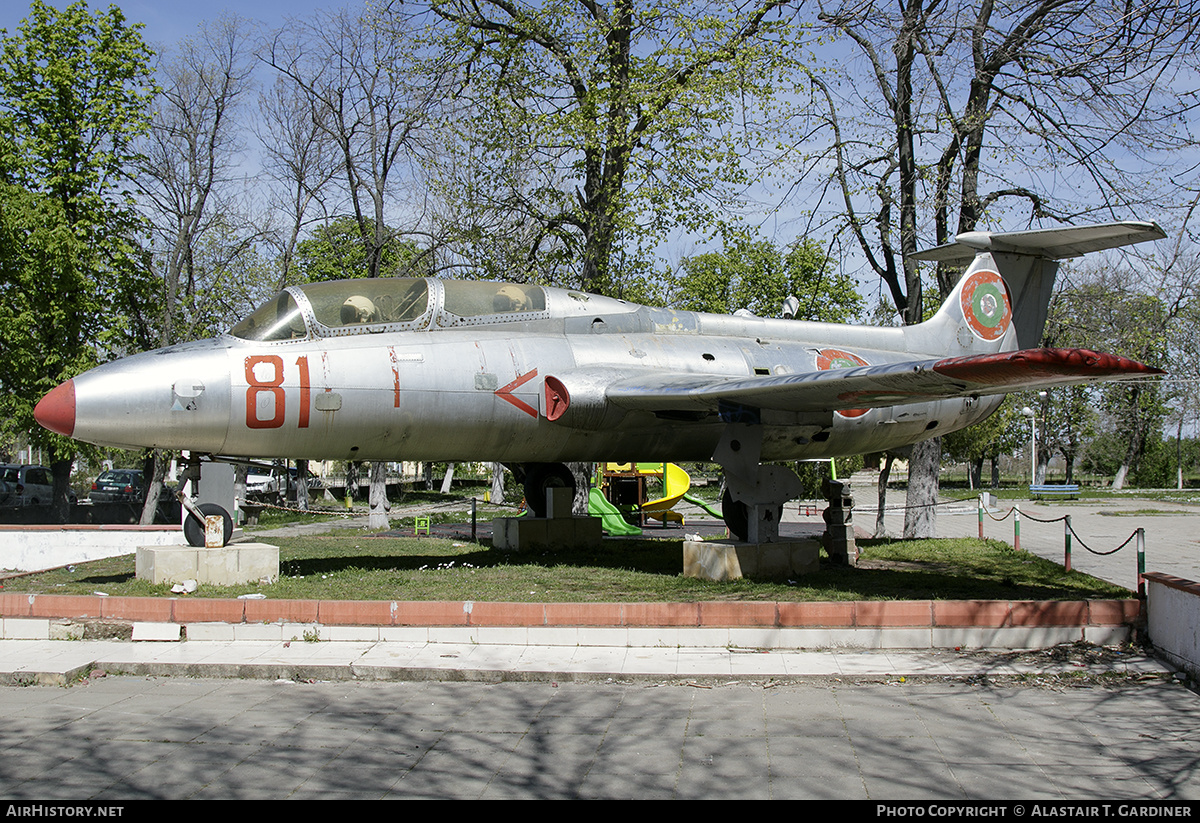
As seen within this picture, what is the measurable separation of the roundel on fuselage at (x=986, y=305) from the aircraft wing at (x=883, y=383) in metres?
4.91

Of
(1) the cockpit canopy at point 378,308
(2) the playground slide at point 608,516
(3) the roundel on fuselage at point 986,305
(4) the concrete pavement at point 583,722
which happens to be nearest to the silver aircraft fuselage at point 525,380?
(1) the cockpit canopy at point 378,308

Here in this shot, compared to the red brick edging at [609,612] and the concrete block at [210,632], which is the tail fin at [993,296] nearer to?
the red brick edging at [609,612]

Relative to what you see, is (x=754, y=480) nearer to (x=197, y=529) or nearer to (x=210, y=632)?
(x=210, y=632)

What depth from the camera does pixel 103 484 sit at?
39.3m

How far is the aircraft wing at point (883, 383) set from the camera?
7.69 m

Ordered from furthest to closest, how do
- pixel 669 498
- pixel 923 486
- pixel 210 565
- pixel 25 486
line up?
1. pixel 25 486
2. pixel 669 498
3. pixel 923 486
4. pixel 210 565

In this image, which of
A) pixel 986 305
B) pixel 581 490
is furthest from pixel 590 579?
pixel 581 490

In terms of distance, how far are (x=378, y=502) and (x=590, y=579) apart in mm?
14036

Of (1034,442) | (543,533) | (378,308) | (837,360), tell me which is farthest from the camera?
(1034,442)

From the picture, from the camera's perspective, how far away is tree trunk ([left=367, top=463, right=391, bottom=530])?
2316 cm

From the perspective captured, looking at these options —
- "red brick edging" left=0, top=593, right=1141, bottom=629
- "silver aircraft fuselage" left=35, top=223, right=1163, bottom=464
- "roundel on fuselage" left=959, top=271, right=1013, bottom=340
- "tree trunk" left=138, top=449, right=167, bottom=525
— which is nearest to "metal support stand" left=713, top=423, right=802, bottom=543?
"silver aircraft fuselage" left=35, top=223, right=1163, bottom=464

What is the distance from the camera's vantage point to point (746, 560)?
437 inches
